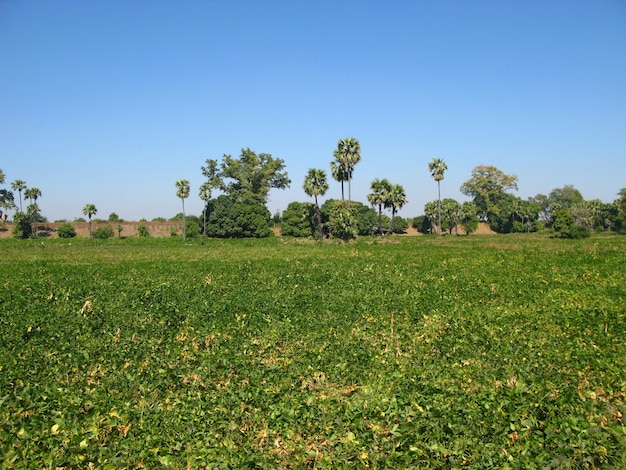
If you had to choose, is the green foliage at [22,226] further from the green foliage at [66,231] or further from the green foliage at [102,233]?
the green foliage at [102,233]

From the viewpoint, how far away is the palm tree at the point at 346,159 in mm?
62344

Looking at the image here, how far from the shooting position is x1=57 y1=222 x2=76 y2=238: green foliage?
74.2m

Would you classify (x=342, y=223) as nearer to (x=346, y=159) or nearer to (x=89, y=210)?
(x=346, y=159)

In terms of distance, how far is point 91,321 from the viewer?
12.2 metres

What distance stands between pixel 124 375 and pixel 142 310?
583 cm

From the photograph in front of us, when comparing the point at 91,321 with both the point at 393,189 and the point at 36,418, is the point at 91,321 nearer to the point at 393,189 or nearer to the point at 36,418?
the point at 36,418

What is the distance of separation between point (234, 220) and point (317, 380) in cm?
7186

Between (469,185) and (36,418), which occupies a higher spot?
(469,185)

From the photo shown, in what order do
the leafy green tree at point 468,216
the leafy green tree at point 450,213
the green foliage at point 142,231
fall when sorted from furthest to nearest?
the leafy green tree at point 468,216
the leafy green tree at point 450,213
the green foliage at point 142,231

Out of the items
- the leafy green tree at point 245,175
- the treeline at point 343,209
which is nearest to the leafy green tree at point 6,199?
the treeline at point 343,209

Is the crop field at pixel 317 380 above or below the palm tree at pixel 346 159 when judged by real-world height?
below

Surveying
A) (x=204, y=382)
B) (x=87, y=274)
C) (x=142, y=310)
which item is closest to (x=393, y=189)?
(x=87, y=274)

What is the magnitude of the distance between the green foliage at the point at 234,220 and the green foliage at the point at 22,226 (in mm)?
27873

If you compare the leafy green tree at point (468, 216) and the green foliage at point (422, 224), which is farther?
the green foliage at point (422, 224)
